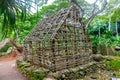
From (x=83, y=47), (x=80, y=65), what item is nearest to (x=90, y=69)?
(x=80, y=65)

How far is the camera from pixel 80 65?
30.6ft

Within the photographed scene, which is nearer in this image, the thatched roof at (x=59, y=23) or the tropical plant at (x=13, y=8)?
the tropical plant at (x=13, y=8)

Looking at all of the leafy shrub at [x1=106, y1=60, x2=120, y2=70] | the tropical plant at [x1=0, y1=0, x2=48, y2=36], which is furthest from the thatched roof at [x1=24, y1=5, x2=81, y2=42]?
the tropical plant at [x1=0, y1=0, x2=48, y2=36]

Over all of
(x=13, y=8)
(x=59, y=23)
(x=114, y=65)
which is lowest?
(x=114, y=65)

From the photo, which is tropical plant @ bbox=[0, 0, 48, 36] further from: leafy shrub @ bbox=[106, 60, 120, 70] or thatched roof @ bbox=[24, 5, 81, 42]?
leafy shrub @ bbox=[106, 60, 120, 70]

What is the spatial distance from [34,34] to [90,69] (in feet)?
11.5

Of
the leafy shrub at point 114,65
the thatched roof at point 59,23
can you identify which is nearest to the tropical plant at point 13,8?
the thatched roof at point 59,23

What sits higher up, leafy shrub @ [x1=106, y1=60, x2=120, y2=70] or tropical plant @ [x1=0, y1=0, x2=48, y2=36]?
tropical plant @ [x1=0, y1=0, x2=48, y2=36]

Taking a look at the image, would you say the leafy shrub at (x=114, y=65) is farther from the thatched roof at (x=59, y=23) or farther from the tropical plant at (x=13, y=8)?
the tropical plant at (x=13, y=8)

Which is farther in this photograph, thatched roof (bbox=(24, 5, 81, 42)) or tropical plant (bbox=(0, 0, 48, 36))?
thatched roof (bbox=(24, 5, 81, 42))

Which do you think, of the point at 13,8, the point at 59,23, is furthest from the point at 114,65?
the point at 13,8

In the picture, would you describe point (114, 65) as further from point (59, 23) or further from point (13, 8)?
point (13, 8)

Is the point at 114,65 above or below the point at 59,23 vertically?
below

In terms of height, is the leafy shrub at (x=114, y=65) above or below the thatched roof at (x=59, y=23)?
below
